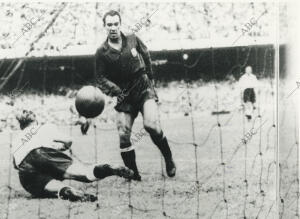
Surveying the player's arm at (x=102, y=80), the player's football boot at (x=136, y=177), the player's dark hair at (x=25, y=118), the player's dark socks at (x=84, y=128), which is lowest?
the player's football boot at (x=136, y=177)

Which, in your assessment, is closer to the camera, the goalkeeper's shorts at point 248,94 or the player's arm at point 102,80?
the player's arm at point 102,80

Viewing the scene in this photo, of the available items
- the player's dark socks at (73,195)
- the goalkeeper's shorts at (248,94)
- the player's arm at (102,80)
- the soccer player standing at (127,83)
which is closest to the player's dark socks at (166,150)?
the soccer player standing at (127,83)

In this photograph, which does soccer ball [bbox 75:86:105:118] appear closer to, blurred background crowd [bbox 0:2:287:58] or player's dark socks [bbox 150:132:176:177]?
blurred background crowd [bbox 0:2:287:58]

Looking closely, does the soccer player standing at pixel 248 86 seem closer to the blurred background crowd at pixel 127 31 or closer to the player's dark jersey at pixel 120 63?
the blurred background crowd at pixel 127 31

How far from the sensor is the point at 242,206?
366 cm

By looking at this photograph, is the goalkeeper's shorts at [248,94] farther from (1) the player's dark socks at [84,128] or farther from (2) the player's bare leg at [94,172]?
(1) the player's dark socks at [84,128]

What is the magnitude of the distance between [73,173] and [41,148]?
0.95 feet

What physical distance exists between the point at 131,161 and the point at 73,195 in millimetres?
477

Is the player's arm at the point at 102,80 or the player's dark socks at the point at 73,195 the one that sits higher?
the player's arm at the point at 102,80

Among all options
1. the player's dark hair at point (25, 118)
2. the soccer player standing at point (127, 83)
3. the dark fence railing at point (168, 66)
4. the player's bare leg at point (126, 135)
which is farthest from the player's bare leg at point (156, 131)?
the player's dark hair at point (25, 118)

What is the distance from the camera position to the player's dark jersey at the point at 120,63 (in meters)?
3.58

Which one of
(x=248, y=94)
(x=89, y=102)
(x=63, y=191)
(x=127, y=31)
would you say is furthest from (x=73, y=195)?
(x=248, y=94)

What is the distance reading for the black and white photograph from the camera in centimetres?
355

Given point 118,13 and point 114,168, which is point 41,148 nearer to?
point 114,168
